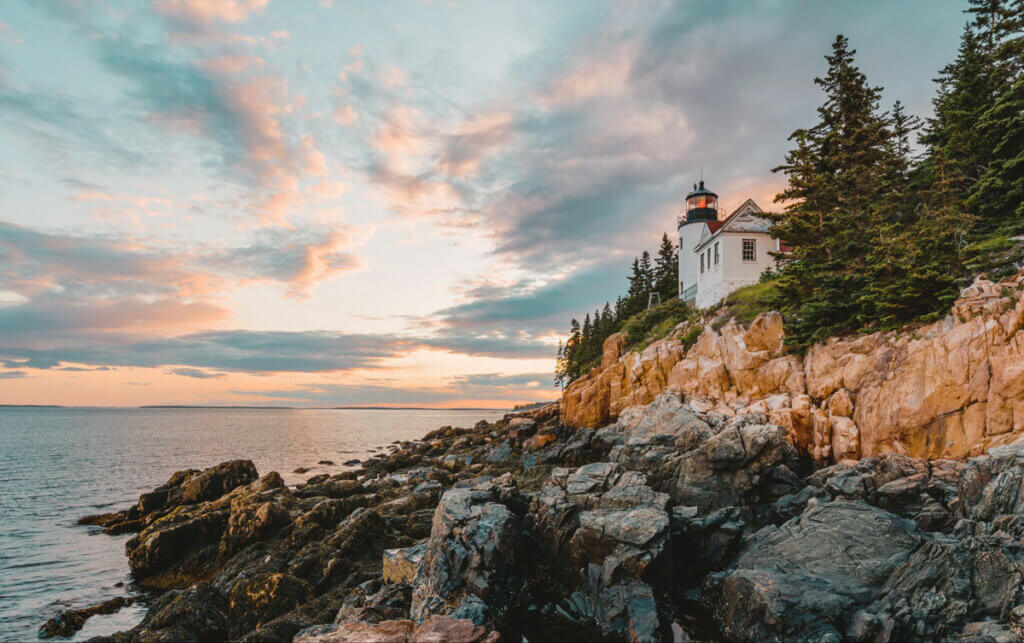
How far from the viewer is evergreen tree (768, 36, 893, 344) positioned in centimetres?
2167

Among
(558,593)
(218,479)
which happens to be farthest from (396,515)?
(218,479)

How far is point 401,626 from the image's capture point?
886 cm

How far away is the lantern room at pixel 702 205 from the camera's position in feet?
157

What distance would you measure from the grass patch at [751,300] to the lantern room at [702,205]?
16.8 m

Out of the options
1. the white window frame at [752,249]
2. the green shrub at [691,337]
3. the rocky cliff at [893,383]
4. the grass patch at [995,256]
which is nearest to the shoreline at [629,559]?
the rocky cliff at [893,383]

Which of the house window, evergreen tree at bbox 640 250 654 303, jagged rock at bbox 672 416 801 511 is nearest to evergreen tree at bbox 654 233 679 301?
evergreen tree at bbox 640 250 654 303

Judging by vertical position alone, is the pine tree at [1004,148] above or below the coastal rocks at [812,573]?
above

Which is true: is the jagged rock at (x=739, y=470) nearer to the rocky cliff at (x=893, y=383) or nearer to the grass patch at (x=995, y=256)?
the rocky cliff at (x=893, y=383)

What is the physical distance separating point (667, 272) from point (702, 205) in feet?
38.3

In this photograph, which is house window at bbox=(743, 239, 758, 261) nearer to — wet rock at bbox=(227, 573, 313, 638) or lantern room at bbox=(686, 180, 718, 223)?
lantern room at bbox=(686, 180, 718, 223)

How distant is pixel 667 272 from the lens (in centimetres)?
5825

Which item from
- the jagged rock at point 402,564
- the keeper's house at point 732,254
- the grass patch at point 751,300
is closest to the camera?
the jagged rock at point 402,564

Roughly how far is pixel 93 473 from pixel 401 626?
43.4m

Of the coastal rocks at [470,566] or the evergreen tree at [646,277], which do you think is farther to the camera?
the evergreen tree at [646,277]
